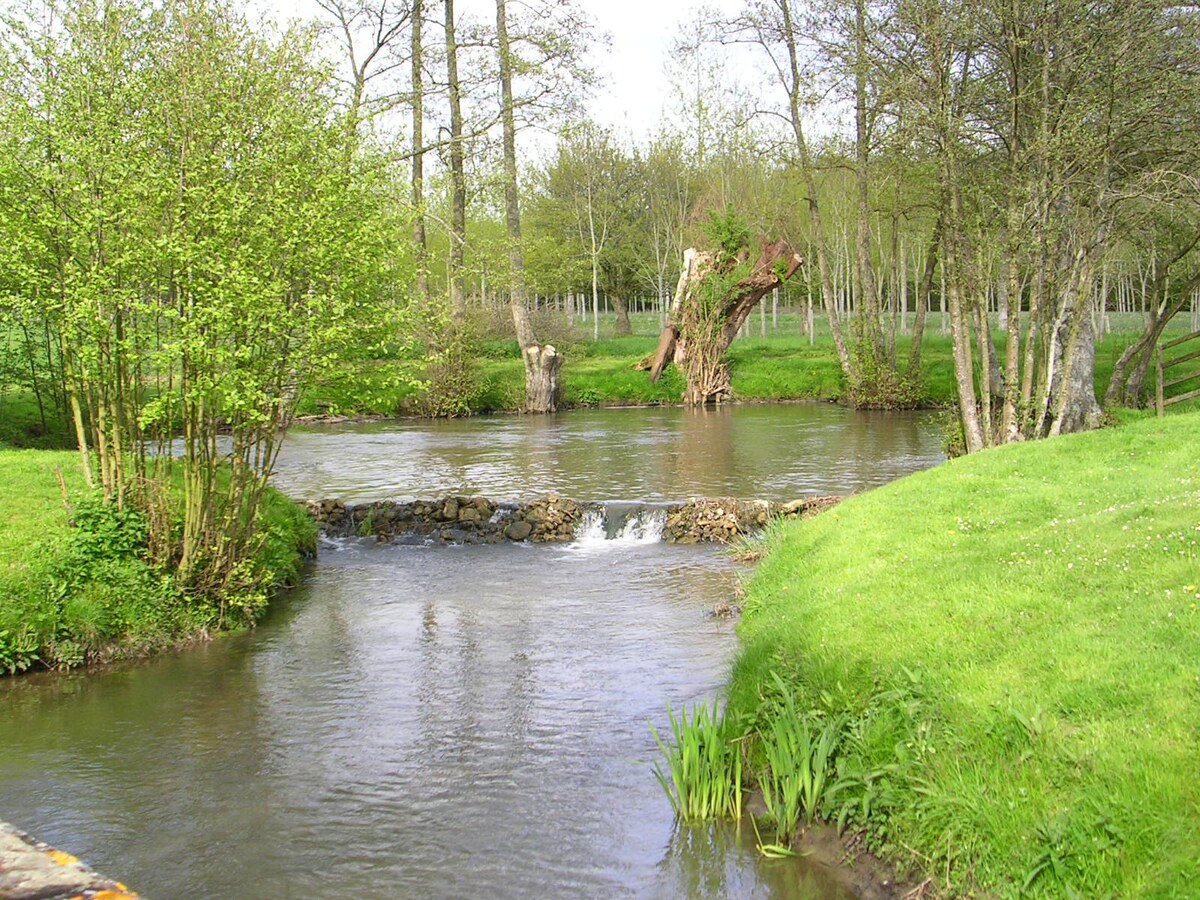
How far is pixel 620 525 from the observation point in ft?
60.5

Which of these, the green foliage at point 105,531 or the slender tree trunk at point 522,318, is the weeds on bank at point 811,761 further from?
the slender tree trunk at point 522,318

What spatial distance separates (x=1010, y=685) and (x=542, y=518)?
12279 millimetres

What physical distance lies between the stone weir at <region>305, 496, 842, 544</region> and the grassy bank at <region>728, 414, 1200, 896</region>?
20.0 ft

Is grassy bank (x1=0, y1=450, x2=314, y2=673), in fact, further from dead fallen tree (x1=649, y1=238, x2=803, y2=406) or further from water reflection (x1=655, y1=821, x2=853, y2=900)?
dead fallen tree (x1=649, y1=238, x2=803, y2=406)

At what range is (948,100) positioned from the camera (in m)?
17.5

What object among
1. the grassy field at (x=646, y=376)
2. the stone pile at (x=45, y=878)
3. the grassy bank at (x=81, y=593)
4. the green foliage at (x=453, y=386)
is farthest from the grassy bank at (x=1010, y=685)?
the green foliage at (x=453, y=386)

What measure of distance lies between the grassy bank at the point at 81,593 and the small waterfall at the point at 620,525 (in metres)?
6.13

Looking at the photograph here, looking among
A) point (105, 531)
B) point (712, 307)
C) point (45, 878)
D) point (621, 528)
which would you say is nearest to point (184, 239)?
point (105, 531)

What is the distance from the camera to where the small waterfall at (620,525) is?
59.4 feet

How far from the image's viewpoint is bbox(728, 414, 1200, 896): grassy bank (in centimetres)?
542

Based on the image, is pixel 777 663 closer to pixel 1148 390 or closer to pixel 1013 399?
pixel 1013 399

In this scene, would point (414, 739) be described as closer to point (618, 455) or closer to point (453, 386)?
point (618, 455)

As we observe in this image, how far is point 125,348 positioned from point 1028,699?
9.80 meters

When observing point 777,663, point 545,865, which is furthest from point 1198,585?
point 545,865
